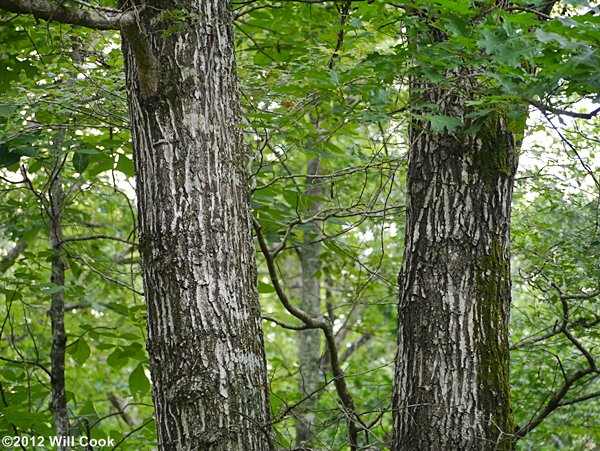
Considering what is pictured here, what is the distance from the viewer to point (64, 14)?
2.38 metres

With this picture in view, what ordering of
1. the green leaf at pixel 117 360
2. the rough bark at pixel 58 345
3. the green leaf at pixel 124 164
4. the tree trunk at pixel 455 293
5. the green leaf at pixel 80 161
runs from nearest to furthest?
the tree trunk at pixel 455 293 → the green leaf at pixel 80 161 → the green leaf at pixel 124 164 → the rough bark at pixel 58 345 → the green leaf at pixel 117 360

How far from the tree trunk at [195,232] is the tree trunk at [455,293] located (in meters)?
0.68

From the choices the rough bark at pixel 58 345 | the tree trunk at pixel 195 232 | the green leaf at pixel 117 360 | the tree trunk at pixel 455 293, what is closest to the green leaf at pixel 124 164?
the rough bark at pixel 58 345

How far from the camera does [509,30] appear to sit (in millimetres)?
2193

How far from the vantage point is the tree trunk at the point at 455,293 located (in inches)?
109

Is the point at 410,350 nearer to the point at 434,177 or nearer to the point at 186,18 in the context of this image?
the point at 434,177

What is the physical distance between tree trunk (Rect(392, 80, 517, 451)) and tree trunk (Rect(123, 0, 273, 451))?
685mm

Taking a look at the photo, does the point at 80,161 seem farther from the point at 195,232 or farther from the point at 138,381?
the point at 195,232

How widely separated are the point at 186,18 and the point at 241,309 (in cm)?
112

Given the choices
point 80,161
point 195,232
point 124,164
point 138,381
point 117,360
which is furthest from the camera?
point 117,360

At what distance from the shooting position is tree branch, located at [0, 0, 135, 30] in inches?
A: 92.0

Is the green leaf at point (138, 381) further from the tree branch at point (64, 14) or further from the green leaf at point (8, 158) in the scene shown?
the tree branch at point (64, 14)

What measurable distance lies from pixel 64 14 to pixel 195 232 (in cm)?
88

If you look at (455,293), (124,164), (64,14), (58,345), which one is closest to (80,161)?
(124,164)
